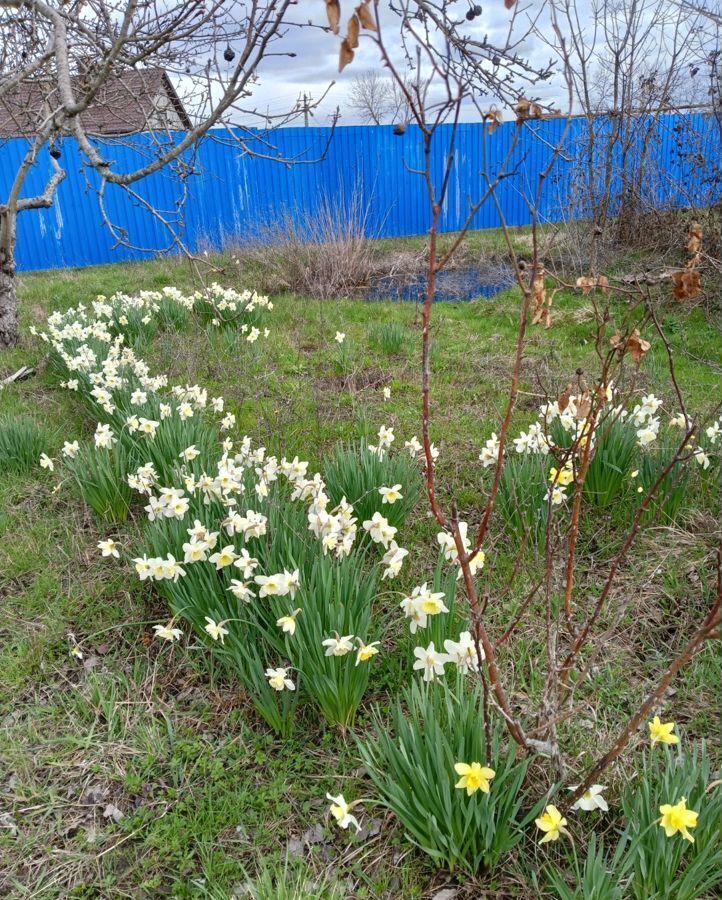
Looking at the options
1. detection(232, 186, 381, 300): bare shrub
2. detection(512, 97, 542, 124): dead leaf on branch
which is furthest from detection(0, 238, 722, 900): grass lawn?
detection(232, 186, 381, 300): bare shrub

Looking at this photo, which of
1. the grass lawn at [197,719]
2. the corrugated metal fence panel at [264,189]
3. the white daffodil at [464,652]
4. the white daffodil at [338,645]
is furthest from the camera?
the corrugated metal fence panel at [264,189]

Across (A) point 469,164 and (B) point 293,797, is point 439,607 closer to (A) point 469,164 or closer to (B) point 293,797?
(B) point 293,797

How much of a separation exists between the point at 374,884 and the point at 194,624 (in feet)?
3.57

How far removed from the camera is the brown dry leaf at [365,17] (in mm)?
1067

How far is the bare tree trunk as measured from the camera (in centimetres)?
598

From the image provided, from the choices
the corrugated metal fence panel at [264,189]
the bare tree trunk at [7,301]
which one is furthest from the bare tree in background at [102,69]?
the corrugated metal fence panel at [264,189]

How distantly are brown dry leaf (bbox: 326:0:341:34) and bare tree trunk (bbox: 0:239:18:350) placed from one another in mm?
5900

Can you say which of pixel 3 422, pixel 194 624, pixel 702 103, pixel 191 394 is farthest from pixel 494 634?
pixel 702 103

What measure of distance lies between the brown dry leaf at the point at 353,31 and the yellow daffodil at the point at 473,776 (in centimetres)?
145

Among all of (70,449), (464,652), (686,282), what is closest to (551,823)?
(464,652)

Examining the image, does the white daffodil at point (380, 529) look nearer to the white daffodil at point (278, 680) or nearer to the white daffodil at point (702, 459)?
the white daffodil at point (278, 680)

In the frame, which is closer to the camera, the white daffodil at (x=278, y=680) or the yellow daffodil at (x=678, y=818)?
the yellow daffodil at (x=678, y=818)

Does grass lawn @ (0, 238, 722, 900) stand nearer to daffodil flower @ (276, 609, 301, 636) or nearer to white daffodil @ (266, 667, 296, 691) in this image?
white daffodil @ (266, 667, 296, 691)

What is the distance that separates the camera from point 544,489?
297 centimetres
